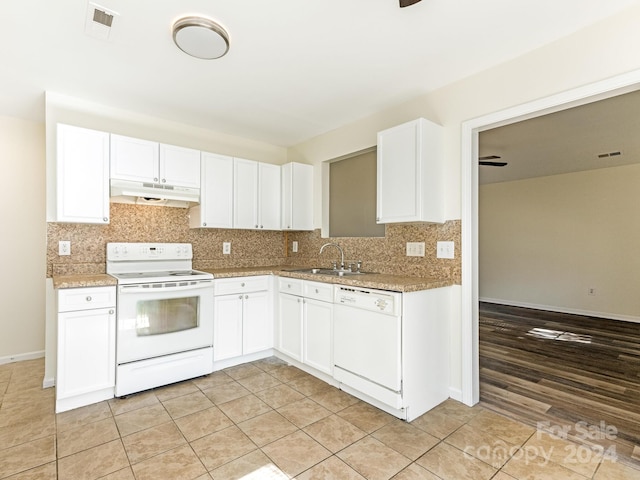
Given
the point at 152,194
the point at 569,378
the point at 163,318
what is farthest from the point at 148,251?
the point at 569,378

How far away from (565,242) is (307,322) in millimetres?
5329

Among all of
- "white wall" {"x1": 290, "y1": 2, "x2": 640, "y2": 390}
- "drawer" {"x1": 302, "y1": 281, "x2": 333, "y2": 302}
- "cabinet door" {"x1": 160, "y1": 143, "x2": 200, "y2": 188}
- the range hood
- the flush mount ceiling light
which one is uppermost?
the flush mount ceiling light

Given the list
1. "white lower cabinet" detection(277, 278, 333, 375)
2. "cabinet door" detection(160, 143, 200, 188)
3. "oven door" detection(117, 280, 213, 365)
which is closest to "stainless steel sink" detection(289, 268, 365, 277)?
"white lower cabinet" detection(277, 278, 333, 375)

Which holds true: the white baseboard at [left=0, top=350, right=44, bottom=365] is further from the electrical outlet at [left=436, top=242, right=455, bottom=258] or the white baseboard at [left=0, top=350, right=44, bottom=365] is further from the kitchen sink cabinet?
the electrical outlet at [left=436, top=242, right=455, bottom=258]

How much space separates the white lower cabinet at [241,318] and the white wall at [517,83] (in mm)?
1766

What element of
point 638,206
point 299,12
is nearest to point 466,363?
point 299,12

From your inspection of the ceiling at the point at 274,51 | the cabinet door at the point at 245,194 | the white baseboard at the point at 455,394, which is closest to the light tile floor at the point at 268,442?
the white baseboard at the point at 455,394

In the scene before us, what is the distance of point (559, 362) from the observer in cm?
336

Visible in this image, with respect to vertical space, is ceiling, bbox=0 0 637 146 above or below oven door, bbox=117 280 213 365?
above

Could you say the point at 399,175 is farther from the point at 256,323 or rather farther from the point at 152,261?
the point at 152,261

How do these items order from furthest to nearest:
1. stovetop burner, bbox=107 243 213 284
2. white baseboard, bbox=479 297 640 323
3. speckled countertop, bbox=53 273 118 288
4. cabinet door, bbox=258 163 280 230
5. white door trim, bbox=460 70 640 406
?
1. white baseboard, bbox=479 297 640 323
2. cabinet door, bbox=258 163 280 230
3. stovetop burner, bbox=107 243 213 284
4. white door trim, bbox=460 70 640 406
5. speckled countertop, bbox=53 273 118 288

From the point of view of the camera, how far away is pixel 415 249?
288cm

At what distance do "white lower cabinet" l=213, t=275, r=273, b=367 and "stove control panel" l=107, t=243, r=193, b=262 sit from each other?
689mm

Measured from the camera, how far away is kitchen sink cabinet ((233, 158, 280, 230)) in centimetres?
360
